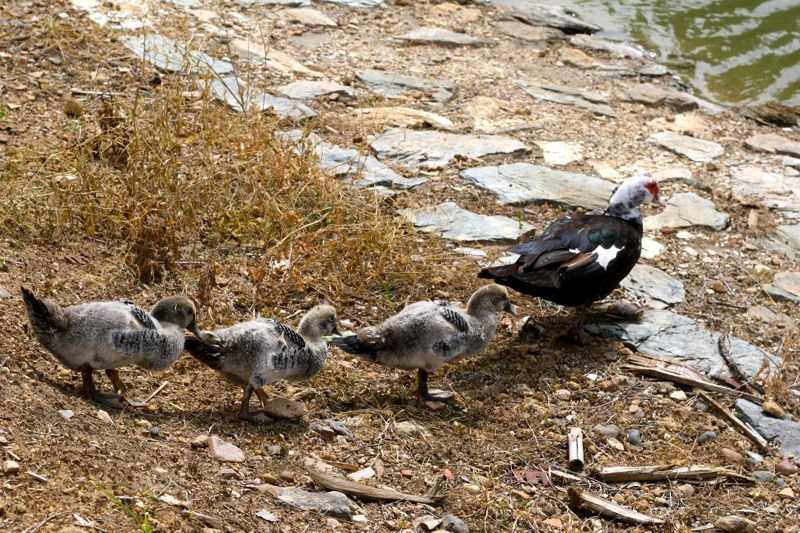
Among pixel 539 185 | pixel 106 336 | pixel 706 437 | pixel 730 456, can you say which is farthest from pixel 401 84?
pixel 106 336

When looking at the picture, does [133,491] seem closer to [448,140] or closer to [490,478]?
[490,478]

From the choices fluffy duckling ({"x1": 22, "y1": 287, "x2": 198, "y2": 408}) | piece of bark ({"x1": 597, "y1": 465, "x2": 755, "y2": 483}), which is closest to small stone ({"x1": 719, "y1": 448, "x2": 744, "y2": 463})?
piece of bark ({"x1": 597, "y1": 465, "x2": 755, "y2": 483})

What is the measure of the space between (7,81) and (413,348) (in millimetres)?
4603

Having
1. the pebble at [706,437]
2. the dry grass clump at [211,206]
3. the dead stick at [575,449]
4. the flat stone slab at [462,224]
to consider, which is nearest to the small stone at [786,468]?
the pebble at [706,437]

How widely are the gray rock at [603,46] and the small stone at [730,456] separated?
24.3ft

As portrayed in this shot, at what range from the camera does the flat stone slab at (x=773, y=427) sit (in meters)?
5.23

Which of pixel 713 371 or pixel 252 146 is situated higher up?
pixel 252 146

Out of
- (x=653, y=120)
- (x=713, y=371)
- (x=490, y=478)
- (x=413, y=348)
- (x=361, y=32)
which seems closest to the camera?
(x=490, y=478)

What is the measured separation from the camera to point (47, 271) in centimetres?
546

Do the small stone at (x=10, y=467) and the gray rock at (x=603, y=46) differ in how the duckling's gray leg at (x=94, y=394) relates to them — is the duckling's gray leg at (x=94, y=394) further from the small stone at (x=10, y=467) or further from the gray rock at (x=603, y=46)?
the gray rock at (x=603, y=46)

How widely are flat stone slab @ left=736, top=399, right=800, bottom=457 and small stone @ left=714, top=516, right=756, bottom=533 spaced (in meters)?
0.78

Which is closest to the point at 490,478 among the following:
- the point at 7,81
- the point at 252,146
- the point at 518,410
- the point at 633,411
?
the point at 518,410

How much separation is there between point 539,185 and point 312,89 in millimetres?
2333

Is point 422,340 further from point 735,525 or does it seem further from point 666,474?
point 735,525
